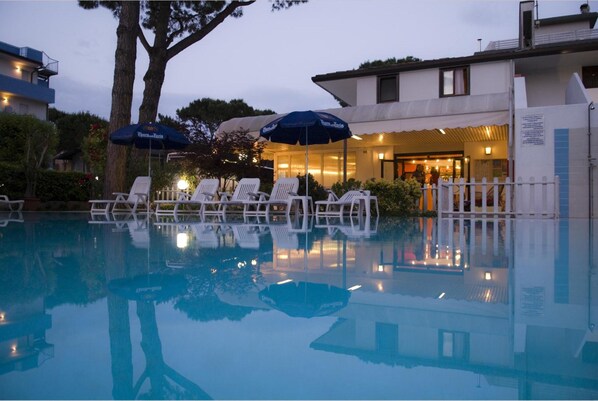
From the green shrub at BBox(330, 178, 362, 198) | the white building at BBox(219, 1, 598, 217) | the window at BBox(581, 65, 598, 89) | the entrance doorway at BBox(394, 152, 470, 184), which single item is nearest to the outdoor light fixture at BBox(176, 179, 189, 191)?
the white building at BBox(219, 1, 598, 217)

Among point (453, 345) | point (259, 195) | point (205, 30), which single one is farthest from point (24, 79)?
point (453, 345)

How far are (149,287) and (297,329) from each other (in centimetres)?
139

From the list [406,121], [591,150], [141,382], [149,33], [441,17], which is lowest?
[141,382]

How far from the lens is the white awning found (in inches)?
560

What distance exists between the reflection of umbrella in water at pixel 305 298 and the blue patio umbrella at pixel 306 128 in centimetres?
782

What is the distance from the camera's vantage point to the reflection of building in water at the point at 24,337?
189 cm

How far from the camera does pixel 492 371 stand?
180 centimetres

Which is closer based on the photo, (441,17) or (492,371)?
(492,371)

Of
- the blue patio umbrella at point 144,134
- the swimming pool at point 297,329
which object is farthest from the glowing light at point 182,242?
the blue patio umbrella at point 144,134

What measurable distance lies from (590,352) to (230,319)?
5.19 ft

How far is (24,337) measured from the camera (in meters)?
2.20

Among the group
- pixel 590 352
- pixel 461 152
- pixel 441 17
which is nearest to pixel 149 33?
pixel 461 152

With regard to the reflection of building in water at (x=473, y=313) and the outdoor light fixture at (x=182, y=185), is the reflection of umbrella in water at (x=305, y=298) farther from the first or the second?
the outdoor light fixture at (x=182, y=185)

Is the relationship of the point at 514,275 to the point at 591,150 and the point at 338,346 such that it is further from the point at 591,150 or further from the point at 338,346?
the point at 591,150
